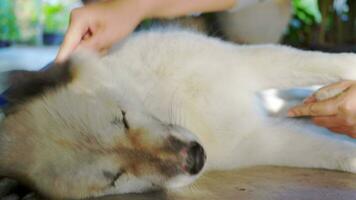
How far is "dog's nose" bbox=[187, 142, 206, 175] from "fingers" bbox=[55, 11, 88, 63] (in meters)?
0.47

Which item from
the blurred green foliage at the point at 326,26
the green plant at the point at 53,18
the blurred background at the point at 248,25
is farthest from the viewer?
the green plant at the point at 53,18

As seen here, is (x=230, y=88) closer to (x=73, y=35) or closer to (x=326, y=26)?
(x=73, y=35)

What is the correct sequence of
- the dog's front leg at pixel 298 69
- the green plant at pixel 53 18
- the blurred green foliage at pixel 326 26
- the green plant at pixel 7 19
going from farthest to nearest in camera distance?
the green plant at pixel 53 18 → the green plant at pixel 7 19 → the blurred green foliage at pixel 326 26 → the dog's front leg at pixel 298 69

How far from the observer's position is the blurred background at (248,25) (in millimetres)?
2494

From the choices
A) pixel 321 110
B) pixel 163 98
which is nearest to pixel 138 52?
pixel 163 98

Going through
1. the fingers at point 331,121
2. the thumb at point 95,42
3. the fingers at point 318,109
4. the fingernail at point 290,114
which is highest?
the thumb at point 95,42

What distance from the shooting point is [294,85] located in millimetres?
1801

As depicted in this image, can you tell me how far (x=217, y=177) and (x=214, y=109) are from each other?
0.69 feet

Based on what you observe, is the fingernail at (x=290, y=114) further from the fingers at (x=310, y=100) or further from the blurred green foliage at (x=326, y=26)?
the blurred green foliage at (x=326, y=26)

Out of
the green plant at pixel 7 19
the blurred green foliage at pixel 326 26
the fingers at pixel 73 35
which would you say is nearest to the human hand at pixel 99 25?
the fingers at pixel 73 35

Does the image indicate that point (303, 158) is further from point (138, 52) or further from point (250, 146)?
point (138, 52)

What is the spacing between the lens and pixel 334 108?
5.18 feet

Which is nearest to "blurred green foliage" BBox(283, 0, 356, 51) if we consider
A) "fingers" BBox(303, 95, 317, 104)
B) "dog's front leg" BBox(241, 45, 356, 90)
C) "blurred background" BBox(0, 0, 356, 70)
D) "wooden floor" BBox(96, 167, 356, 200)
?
"blurred background" BBox(0, 0, 356, 70)

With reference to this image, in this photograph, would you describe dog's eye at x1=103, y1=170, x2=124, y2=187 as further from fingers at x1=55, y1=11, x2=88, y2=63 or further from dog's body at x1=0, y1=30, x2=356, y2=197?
fingers at x1=55, y1=11, x2=88, y2=63
